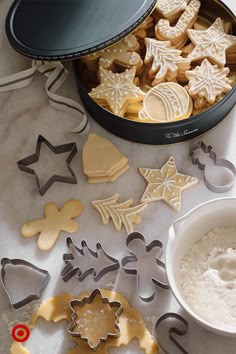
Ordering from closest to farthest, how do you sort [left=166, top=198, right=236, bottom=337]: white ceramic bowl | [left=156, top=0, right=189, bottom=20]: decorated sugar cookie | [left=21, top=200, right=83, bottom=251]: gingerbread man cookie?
[left=166, top=198, right=236, bottom=337]: white ceramic bowl < [left=21, top=200, right=83, bottom=251]: gingerbread man cookie < [left=156, top=0, right=189, bottom=20]: decorated sugar cookie

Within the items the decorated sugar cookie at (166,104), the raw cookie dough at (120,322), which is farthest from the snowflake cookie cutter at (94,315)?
the decorated sugar cookie at (166,104)

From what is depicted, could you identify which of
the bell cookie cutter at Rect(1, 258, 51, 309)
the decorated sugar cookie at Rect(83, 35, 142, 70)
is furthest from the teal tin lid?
the bell cookie cutter at Rect(1, 258, 51, 309)

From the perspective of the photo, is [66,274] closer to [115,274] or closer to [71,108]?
[115,274]

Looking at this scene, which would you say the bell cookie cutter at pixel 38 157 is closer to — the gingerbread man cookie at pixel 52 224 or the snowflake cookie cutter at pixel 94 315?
the gingerbread man cookie at pixel 52 224

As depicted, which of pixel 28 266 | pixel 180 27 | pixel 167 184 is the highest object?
pixel 180 27

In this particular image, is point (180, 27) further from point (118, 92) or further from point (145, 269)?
point (145, 269)

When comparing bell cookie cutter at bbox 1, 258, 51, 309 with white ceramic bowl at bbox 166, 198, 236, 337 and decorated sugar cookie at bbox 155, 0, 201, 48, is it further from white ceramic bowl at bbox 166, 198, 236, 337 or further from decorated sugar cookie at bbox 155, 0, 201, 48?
decorated sugar cookie at bbox 155, 0, 201, 48

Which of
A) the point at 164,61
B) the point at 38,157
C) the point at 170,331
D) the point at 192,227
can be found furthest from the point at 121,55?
the point at 170,331
